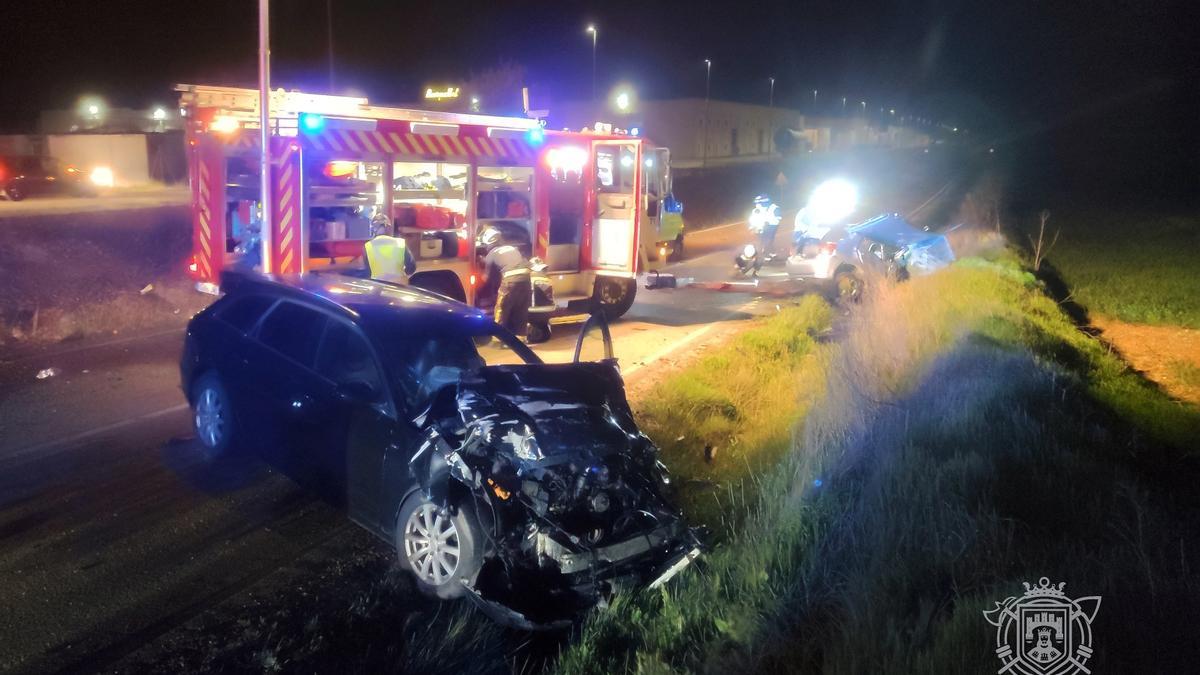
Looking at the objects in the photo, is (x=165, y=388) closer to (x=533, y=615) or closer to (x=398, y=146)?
(x=398, y=146)

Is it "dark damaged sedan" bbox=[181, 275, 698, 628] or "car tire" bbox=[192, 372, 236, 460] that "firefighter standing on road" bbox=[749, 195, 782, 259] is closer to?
"dark damaged sedan" bbox=[181, 275, 698, 628]

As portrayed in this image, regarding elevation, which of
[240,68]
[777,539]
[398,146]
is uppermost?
[240,68]

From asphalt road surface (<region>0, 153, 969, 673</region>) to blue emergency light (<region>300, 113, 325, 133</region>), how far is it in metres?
2.86

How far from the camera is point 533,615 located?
4.71m

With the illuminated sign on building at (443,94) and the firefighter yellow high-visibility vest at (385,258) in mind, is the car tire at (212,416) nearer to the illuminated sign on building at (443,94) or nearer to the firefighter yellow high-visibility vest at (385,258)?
the firefighter yellow high-visibility vest at (385,258)

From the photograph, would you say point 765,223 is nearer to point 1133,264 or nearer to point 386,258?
point 386,258

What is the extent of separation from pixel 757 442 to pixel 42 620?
4.94 meters

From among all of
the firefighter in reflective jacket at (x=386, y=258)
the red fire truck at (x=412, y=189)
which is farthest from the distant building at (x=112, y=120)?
the firefighter in reflective jacket at (x=386, y=258)

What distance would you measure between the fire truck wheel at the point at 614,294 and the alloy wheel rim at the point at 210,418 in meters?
7.10

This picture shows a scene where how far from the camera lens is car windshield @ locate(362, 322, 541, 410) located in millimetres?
5660

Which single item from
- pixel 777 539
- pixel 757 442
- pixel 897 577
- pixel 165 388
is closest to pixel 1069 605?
pixel 897 577

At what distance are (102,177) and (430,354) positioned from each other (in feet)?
108

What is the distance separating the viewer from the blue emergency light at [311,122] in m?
9.80

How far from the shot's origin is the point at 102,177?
34.0m
